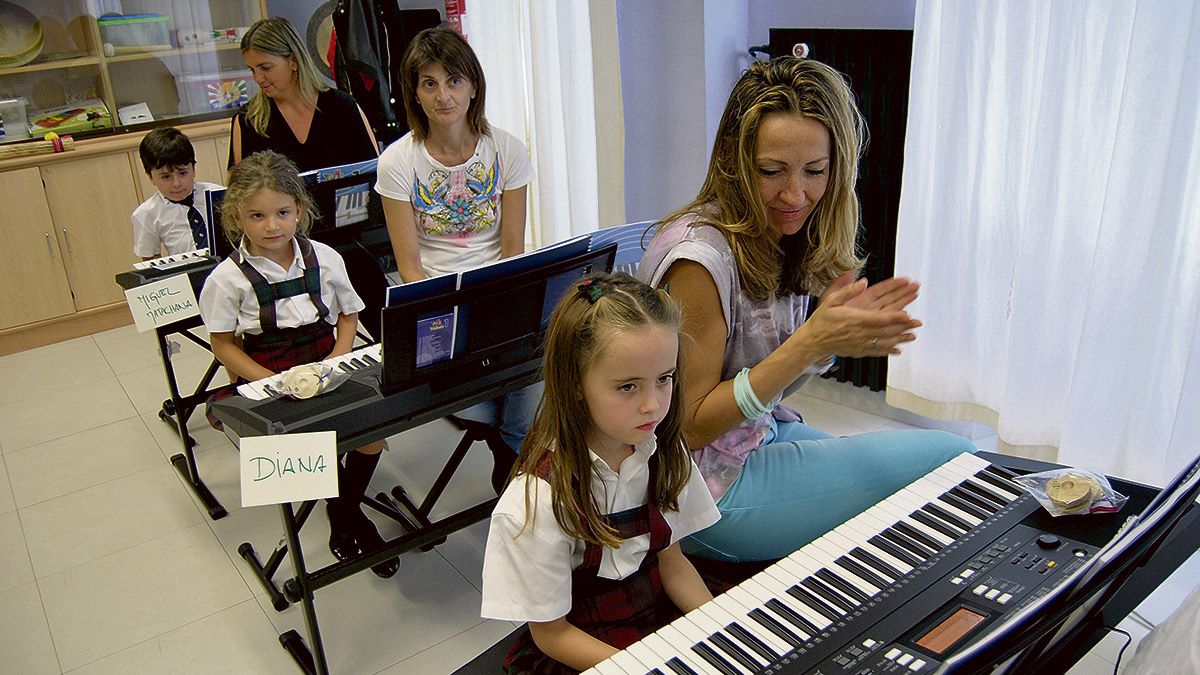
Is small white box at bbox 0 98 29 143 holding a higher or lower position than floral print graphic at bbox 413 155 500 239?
higher

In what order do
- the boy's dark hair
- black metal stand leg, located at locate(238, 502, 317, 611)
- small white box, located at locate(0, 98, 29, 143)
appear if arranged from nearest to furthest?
black metal stand leg, located at locate(238, 502, 317, 611), the boy's dark hair, small white box, located at locate(0, 98, 29, 143)

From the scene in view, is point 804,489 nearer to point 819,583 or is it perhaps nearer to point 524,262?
point 819,583

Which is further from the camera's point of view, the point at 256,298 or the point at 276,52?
the point at 276,52

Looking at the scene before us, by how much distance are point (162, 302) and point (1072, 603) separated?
2.35 m

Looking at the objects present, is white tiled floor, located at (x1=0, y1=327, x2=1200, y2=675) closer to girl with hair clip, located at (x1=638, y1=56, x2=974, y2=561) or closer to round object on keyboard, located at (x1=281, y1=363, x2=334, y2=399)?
round object on keyboard, located at (x1=281, y1=363, x2=334, y2=399)

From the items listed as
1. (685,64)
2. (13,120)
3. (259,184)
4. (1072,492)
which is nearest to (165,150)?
(259,184)

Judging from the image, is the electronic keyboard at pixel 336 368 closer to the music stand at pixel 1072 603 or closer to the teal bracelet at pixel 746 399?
the teal bracelet at pixel 746 399

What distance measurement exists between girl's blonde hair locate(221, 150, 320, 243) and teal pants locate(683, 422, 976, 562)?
1.52 metres

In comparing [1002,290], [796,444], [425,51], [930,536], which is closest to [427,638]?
[796,444]

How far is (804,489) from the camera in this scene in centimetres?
165

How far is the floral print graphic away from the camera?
2709 mm

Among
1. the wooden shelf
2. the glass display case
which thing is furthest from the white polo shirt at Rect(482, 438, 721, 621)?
the wooden shelf

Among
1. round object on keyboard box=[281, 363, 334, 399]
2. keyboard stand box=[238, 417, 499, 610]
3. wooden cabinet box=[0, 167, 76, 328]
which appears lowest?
keyboard stand box=[238, 417, 499, 610]

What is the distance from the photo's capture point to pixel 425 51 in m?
2.61
